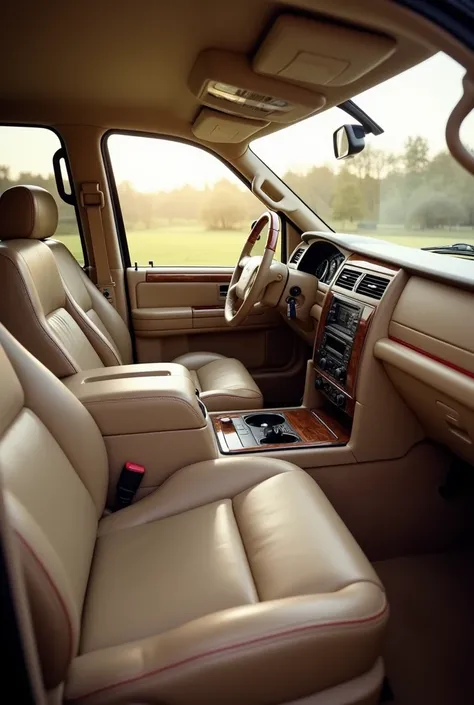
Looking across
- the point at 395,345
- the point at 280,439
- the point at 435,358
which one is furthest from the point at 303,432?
the point at 435,358

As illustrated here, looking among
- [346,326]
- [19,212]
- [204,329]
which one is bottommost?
[204,329]

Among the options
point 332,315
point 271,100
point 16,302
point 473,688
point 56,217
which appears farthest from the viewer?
point 56,217

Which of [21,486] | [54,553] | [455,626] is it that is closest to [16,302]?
[21,486]

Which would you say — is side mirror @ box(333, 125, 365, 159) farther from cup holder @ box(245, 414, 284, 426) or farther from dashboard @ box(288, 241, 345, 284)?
cup holder @ box(245, 414, 284, 426)

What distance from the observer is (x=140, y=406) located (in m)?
1.54

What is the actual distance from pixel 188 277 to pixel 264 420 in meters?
1.32

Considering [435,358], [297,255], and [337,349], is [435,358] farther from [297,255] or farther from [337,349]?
[297,255]

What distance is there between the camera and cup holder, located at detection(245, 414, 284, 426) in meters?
2.08

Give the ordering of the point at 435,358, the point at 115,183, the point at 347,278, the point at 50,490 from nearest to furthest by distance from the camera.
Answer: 1. the point at 50,490
2. the point at 435,358
3. the point at 347,278
4. the point at 115,183

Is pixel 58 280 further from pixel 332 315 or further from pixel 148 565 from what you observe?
pixel 148 565

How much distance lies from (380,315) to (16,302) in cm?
118

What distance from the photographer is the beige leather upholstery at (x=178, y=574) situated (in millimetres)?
871

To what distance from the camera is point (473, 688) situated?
1431 mm

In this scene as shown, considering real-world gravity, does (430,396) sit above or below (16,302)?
below
